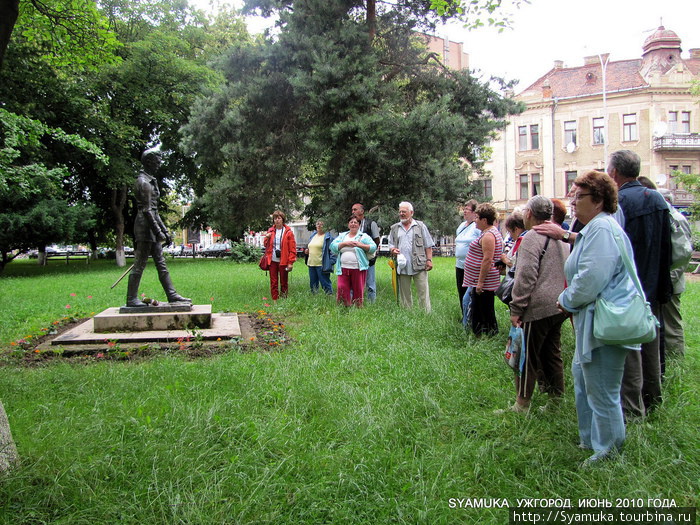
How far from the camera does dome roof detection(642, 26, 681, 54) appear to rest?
126 feet

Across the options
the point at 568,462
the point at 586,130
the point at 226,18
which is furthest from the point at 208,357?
the point at 586,130

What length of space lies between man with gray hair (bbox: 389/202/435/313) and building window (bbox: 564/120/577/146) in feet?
121

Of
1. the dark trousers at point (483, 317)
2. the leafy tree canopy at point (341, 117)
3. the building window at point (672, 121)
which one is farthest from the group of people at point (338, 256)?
the building window at point (672, 121)

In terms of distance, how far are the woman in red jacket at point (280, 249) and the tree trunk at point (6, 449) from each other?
708 cm

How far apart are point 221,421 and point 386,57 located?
11.0 meters

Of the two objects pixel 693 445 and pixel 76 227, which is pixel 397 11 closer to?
pixel 693 445

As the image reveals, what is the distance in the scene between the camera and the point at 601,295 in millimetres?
3014

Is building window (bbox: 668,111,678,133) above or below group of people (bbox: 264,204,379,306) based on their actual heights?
above

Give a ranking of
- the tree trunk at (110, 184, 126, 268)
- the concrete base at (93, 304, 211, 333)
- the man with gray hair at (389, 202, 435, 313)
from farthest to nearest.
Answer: the tree trunk at (110, 184, 126, 268), the man with gray hair at (389, 202, 435, 313), the concrete base at (93, 304, 211, 333)

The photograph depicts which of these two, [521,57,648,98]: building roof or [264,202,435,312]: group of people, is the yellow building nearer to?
[521,57,648,98]: building roof

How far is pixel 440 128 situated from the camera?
10.2m

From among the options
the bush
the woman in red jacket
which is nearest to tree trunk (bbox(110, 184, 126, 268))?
the bush

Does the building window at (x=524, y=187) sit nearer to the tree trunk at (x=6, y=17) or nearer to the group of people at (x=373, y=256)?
the group of people at (x=373, y=256)

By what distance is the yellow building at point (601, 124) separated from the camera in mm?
37750
